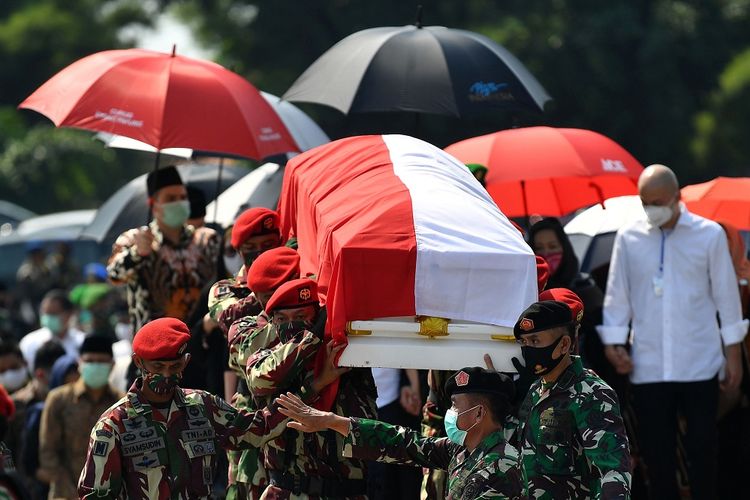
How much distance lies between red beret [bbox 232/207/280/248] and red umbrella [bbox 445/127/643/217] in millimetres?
2485

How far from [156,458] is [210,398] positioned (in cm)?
39

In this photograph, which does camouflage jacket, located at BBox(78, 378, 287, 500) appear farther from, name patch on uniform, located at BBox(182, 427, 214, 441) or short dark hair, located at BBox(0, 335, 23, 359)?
short dark hair, located at BBox(0, 335, 23, 359)

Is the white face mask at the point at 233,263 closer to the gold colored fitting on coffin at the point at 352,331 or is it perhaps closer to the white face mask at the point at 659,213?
the white face mask at the point at 659,213

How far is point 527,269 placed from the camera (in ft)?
21.9

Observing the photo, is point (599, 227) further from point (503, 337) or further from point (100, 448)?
point (100, 448)

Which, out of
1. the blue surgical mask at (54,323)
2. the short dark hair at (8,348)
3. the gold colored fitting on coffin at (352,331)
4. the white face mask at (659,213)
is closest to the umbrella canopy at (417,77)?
the white face mask at (659,213)

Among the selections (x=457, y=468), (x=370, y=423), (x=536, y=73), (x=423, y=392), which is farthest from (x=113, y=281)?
(x=536, y=73)

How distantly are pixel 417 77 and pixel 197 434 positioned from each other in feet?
11.4

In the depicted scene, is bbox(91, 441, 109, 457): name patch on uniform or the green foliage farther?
the green foliage

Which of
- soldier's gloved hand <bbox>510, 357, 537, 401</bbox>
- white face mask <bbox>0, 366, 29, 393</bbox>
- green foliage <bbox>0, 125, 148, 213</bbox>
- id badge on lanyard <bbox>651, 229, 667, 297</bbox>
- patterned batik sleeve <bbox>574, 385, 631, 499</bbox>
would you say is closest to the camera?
patterned batik sleeve <bbox>574, 385, 631, 499</bbox>

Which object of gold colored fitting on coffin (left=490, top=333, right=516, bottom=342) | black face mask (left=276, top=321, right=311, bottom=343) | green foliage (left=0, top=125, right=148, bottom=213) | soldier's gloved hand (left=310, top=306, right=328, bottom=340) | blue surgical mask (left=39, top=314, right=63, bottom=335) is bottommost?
green foliage (left=0, top=125, right=148, bottom=213)

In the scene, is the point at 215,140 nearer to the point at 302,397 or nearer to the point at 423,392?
the point at 423,392

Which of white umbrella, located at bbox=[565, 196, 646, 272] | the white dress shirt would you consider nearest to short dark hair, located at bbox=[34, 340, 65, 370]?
white umbrella, located at bbox=[565, 196, 646, 272]

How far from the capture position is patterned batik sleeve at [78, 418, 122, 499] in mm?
6594
